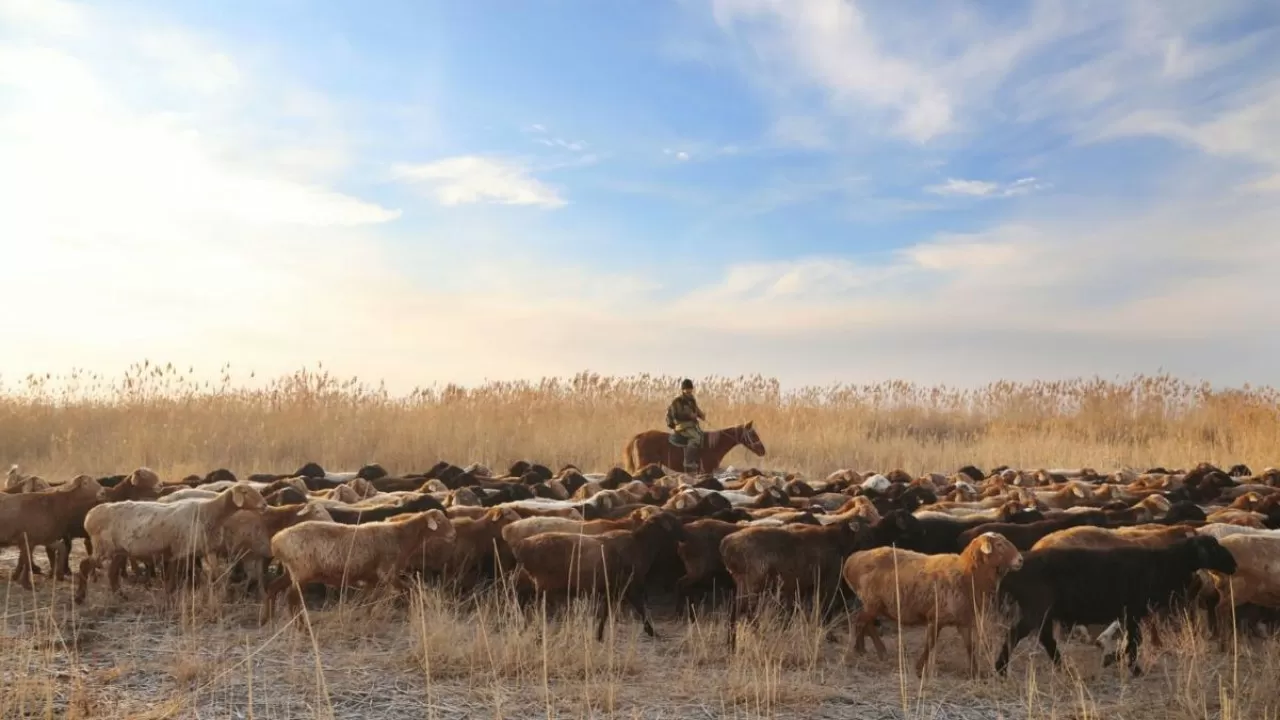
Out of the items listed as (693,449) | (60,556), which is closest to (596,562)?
(60,556)

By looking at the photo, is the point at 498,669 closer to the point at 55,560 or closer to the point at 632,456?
the point at 55,560

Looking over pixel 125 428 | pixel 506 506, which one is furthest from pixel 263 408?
pixel 506 506

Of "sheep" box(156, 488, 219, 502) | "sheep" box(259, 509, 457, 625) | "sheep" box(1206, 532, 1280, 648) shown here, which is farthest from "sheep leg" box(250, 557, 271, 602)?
"sheep" box(1206, 532, 1280, 648)

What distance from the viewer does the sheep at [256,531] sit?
8070mm

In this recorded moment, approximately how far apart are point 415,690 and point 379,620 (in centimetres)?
155

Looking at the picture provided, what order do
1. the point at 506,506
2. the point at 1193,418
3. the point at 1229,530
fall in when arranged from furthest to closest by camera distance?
the point at 1193,418 < the point at 506,506 < the point at 1229,530

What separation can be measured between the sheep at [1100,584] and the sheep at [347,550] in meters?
4.07

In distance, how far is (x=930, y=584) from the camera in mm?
6555

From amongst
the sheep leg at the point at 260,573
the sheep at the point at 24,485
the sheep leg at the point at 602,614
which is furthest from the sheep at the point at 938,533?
the sheep at the point at 24,485

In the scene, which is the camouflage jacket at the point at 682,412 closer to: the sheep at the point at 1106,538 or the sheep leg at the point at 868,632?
the sheep at the point at 1106,538

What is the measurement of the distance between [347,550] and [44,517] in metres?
3.20

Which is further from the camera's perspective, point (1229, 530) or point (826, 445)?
point (826, 445)

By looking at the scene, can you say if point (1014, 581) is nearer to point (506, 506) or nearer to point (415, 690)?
point (415, 690)

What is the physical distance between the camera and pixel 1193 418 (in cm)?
2492
